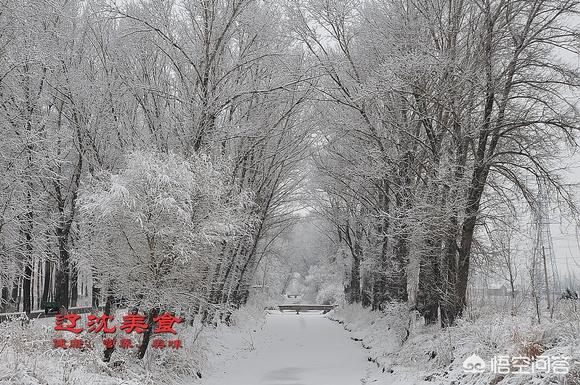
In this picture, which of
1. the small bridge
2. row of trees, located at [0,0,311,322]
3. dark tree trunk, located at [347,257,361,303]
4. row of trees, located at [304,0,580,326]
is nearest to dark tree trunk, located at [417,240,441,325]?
row of trees, located at [304,0,580,326]

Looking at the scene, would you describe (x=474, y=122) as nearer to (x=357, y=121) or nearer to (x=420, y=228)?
(x=420, y=228)

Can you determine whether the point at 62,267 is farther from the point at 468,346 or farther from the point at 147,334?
the point at 468,346

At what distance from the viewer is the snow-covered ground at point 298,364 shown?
1292cm

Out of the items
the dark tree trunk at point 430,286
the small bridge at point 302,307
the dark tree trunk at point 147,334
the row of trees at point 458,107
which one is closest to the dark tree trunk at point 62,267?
the dark tree trunk at point 147,334

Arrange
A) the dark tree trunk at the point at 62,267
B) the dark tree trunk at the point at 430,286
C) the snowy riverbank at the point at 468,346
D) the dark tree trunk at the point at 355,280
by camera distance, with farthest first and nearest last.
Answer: the dark tree trunk at the point at 355,280
the dark tree trunk at the point at 62,267
the dark tree trunk at the point at 430,286
the snowy riverbank at the point at 468,346

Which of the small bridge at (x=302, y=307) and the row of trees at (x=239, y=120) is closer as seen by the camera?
the row of trees at (x=239, y=120)

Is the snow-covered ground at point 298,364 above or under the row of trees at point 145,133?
under

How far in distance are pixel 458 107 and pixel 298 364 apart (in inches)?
326

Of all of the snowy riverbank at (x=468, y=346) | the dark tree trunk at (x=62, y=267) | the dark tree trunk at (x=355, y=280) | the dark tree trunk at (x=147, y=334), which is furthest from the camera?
the dark tree trunk at (x=355, y=280)

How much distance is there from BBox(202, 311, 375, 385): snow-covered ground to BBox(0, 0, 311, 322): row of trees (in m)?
1.73

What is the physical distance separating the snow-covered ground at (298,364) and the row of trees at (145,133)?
5.68 feet

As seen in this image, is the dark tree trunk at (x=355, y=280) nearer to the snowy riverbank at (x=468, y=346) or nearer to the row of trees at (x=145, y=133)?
the row of trees at (x=145, y=133)

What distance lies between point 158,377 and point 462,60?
33.4 ft

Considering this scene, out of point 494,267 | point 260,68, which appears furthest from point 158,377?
point 260,68
